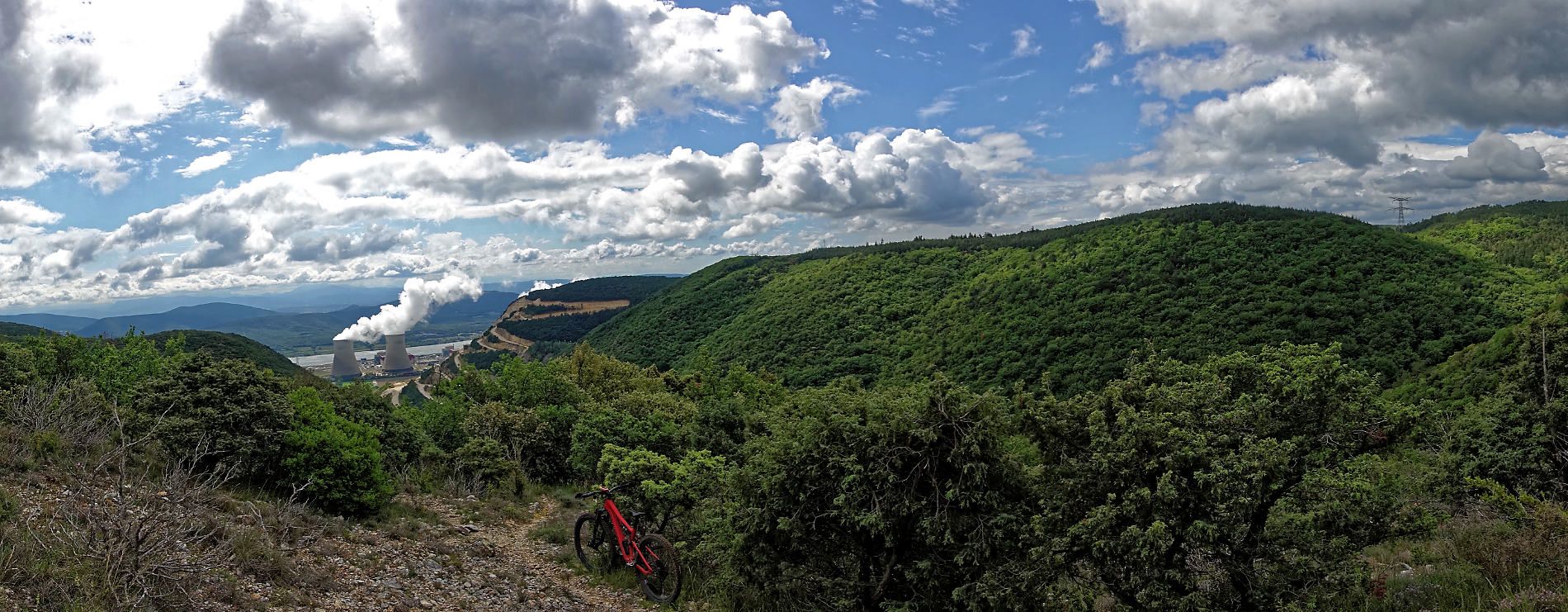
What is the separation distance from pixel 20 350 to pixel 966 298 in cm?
7235

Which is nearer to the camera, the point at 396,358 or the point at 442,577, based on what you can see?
the point at 442,577

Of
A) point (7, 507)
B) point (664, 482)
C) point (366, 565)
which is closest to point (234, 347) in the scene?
point (366, 565)

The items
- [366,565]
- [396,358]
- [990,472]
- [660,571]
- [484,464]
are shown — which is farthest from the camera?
[396,358]

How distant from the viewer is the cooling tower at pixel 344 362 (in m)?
99.8

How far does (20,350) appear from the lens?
1477 cm

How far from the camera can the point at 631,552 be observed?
948 cm

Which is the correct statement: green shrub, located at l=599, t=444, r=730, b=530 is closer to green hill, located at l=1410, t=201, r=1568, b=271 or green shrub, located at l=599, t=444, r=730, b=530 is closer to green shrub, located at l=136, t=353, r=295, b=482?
green shrub, located at l=136, t=353, r=295, b=482

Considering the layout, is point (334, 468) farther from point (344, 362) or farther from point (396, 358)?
point (396, 358)

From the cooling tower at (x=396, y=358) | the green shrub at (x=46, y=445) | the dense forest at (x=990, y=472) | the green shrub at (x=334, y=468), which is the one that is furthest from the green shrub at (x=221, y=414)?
the cooling tower at (x=396, y=358)

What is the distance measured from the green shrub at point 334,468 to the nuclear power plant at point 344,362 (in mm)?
104563

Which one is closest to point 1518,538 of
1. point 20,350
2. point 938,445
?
point 938,445

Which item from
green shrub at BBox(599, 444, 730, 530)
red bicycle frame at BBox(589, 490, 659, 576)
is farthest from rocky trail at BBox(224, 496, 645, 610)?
green shrub at BBox(599, 444, 730, 530)

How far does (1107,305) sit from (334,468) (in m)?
63.7

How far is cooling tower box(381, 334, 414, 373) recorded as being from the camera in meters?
114
